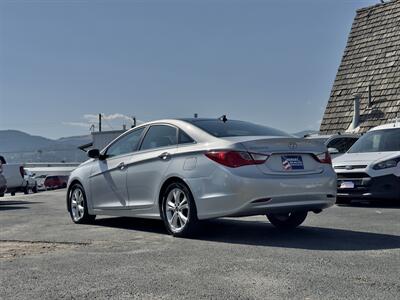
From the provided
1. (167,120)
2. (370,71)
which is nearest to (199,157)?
(167,120)

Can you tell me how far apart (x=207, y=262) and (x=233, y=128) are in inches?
95.6

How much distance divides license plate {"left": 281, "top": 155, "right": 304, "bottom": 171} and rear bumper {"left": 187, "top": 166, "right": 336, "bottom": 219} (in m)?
0.11

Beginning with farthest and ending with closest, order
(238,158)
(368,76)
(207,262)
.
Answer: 1. (368,76)
2. (238,158)
3. (207,262)

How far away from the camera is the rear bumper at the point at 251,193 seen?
6.46 m

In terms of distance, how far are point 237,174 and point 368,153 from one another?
19.8ft

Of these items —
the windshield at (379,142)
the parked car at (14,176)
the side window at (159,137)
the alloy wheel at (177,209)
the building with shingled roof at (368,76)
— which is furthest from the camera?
the parked car at (14,176)

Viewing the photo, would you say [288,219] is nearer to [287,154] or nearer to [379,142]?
[287,154]

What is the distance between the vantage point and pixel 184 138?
733 cm

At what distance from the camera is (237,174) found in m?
6.48

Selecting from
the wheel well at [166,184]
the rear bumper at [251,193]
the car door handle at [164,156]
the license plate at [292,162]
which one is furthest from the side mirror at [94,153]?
the license plate at [292,162]

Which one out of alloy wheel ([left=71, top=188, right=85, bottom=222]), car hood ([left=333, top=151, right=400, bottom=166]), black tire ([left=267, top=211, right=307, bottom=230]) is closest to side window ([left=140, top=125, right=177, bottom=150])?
black tire ([left=267, top=211, right=307, bottom=230])

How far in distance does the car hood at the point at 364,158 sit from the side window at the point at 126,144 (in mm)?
4881

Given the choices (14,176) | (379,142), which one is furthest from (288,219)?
(14,176)

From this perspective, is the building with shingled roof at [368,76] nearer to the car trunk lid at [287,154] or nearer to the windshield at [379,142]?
the windshield at [379,142]
